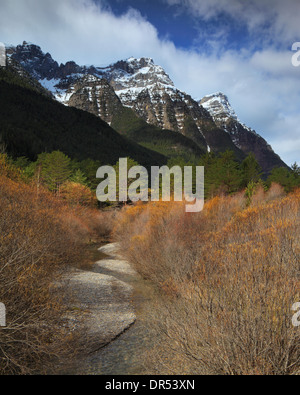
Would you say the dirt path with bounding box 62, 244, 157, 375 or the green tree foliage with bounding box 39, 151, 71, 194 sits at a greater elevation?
the green tree foliage with bounding box 39, 151, 71, 194

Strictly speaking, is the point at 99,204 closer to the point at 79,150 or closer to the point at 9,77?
the point at 79,150

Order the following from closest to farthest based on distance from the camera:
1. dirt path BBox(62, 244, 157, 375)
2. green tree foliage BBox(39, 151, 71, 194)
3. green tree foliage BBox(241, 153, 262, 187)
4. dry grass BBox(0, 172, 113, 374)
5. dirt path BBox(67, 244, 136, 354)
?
dry grass BBox(0, 172, 113, 374), dirt path BBox(62, 244, 157, 375), dirt path BBox(67, 244, 136, 354), green tree foliage BBox(241, 153, 262, 187), green tree foliage BBox(39, 151, 71, 194)

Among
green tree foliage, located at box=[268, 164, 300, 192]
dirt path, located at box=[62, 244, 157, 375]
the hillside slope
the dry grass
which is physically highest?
the hillside slope

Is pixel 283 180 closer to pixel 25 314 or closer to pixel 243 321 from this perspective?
pixel 243 321

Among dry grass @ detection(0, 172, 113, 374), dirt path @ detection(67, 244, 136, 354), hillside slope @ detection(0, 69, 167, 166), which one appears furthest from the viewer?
hillside slope @ detection(0, 69, 167, 166)

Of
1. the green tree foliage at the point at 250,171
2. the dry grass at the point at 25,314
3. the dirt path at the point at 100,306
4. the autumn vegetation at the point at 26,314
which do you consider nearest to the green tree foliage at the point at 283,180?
the green tree foliage at the point at 250,171

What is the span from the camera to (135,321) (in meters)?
12.2

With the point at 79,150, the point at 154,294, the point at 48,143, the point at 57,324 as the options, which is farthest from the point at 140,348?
the point at 79,150

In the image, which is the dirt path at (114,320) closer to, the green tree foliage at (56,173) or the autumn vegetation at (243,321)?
the autumn vegetation at (243,321)

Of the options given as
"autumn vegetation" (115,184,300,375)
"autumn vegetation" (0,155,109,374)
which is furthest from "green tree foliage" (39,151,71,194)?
"autumn vegetation" (115,184,300,375)

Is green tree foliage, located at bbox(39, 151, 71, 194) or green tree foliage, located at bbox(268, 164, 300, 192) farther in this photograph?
green tree foliage, located at bbox(39, 151, 71, 194)

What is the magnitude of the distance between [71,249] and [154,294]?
980cm

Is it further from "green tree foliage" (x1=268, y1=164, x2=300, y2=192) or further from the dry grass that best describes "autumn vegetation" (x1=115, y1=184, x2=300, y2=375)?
"green tree foliage" (x1=268, y1=164, x2=300, y2=192)

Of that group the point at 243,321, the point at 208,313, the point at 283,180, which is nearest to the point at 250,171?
the point at 283,180
